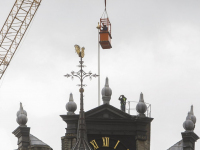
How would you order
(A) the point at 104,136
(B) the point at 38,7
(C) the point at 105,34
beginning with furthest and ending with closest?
(B) the point at 38,7, (C) the point at 105,34, (A) the point at 104,136

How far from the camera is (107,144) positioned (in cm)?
12769

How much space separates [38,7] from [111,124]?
4747 centimetres

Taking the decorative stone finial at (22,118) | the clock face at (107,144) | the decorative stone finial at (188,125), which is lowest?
the clock face at (107,144)

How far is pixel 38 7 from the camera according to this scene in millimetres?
173500

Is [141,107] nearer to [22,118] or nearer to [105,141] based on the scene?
[105,141]

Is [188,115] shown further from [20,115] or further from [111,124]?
[20,115]

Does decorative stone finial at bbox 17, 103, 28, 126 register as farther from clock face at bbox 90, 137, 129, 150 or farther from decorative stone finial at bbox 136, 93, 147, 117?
decorative stone finial at bbox 136, 93, 147, 117

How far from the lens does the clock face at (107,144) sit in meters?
127

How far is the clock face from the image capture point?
418 feet

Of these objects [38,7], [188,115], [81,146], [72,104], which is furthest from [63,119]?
[38,7]

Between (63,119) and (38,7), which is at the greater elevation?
(38,7)

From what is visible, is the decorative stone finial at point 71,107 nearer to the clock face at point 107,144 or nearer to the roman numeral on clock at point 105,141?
the clock face at point 107,144

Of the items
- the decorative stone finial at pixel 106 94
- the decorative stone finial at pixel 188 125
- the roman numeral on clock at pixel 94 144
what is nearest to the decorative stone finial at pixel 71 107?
the decorative stone finial at pixel 106 94

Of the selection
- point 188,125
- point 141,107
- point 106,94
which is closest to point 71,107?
point 106,94
